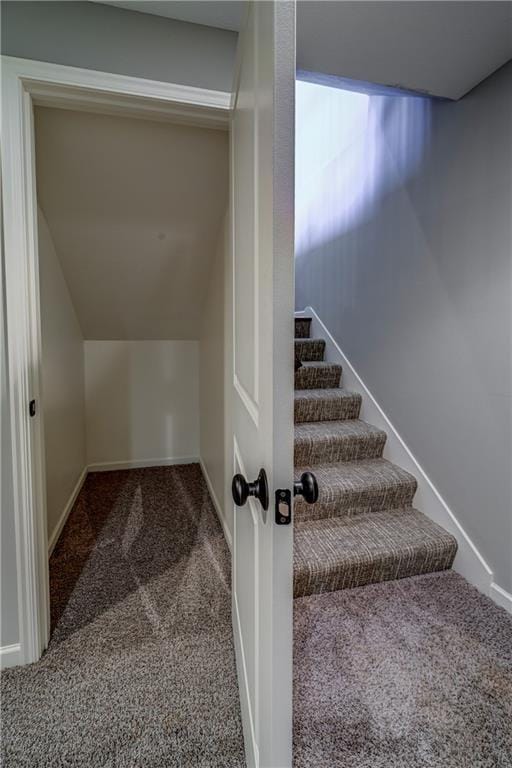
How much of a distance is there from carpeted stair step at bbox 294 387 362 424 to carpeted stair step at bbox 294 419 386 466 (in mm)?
122

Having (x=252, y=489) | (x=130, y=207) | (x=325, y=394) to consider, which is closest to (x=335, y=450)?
(x=325, y=394)

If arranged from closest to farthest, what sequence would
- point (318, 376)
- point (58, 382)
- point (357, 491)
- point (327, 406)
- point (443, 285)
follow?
1. point (443, 285)
2. point (357, 491)
3. point (58, 382)
4. point (327, 406)
5. point (318, 376)

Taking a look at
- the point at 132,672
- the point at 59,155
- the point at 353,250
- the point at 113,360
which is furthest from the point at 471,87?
the point at 113,360

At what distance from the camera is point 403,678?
3.96 feet

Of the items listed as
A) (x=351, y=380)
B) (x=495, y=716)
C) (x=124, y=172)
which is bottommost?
(x=495, y=716)

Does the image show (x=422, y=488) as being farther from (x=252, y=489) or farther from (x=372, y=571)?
(x=252, y=489)

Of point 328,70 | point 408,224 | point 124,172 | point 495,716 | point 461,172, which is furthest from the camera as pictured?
point 408,224

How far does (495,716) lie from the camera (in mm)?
1088

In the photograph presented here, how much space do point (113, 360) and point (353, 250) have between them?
2.02 meters

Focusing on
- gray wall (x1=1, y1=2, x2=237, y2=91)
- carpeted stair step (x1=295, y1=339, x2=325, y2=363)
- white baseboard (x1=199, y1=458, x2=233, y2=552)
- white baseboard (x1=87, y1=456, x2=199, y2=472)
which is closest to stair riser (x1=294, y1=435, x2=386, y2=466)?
white baseboard (x1=199, y1=458, x2=233, y2=552)

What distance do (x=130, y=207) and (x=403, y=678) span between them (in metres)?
2.33

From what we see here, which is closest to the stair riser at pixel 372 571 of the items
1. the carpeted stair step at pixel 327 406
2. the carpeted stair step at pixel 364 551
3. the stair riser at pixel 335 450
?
the carpeted stair step at pixel 364 551

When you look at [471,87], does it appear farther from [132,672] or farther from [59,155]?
[132,672]

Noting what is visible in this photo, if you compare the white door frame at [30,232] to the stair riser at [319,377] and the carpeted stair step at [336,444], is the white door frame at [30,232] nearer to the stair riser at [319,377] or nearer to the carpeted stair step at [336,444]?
the carpeted stair step at [336,444]
